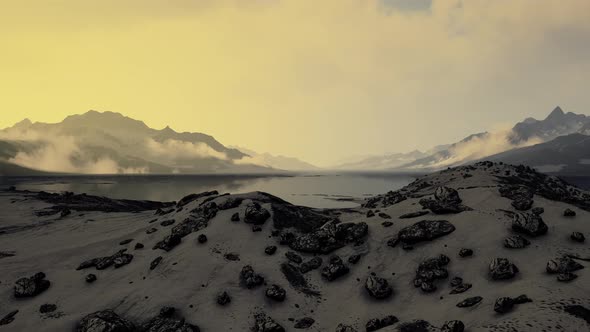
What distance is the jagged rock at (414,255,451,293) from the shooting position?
44.4 metres

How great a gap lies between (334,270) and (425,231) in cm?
1532

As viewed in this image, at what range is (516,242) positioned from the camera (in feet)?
156

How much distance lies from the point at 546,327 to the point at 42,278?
61.9 m

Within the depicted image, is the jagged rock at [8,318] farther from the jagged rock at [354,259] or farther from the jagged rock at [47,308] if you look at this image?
the jagged rock at [354,259]

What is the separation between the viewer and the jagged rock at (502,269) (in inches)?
1632

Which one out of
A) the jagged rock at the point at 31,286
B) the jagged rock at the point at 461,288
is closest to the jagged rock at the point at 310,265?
the jagged rock at the point at 461,288

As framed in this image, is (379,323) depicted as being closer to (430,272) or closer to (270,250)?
(430,272)

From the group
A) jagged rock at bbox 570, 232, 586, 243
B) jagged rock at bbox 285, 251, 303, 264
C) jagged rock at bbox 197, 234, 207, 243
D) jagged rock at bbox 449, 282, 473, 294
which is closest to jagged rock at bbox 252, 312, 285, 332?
jagged rock at bbox 285, 251, 303, 264

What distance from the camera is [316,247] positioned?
2250 inches

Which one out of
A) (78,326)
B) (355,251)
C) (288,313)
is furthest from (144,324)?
(355,251)

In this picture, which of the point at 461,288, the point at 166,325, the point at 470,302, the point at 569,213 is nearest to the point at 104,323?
the point at 166,325

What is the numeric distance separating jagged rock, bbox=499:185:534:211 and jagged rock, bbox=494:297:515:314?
108 ft

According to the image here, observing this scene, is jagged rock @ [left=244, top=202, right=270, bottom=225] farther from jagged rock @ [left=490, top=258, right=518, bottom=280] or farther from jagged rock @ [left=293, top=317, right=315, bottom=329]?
jagged rock @ [left=490, top=258, right=518, bottom=280]

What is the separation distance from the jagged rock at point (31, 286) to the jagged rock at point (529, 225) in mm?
67103
